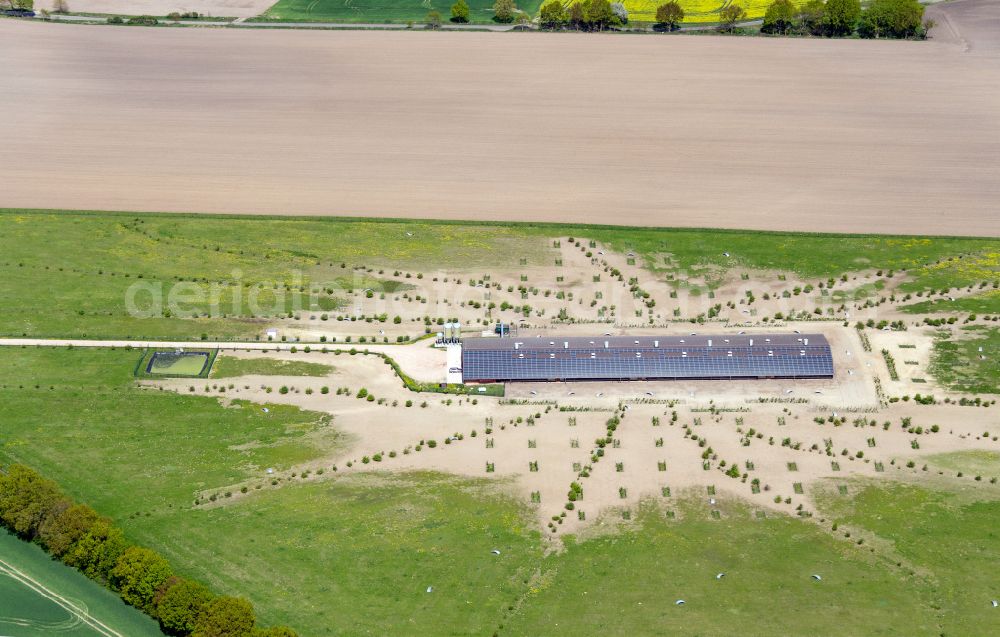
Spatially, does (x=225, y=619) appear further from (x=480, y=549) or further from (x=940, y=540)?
(x=940, y=540)

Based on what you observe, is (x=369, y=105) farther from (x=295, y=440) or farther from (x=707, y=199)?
(x=295, y=440)

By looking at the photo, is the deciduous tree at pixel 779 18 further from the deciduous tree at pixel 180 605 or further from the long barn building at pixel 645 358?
the deciduous tree at pixel 180 605

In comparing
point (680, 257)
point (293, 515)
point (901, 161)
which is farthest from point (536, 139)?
point (293, 515)

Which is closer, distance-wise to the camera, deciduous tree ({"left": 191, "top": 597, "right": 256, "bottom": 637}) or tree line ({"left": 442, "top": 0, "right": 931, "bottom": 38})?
deciduous tree ({"left": 191, "top": 597, "right": 256, "bottom": 637})

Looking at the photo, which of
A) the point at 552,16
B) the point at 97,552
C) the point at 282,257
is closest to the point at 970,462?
the point at 97,552

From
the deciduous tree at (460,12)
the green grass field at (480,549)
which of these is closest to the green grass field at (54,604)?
the green grass field at (480,549)

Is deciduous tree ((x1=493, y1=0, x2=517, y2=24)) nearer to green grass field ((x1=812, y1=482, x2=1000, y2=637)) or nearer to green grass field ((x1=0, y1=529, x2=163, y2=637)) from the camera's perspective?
green grass field ((x1=812, y1=482, x2=1000, y2=637))

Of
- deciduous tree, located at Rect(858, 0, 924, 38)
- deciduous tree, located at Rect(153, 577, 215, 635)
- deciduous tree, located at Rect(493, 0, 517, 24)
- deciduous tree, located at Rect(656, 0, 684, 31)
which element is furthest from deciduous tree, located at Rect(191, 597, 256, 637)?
deciduous tree, located at Rect(858, 0, 924, 38)
